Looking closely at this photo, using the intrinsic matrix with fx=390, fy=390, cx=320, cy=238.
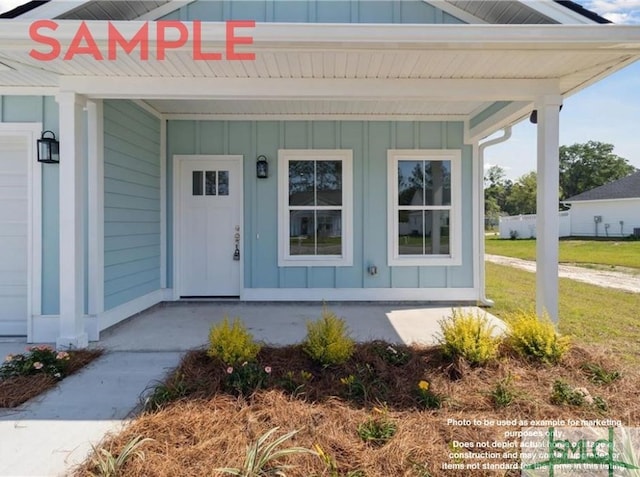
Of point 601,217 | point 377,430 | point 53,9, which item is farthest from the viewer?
point 601,217

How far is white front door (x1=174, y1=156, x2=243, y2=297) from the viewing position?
19.7 feet

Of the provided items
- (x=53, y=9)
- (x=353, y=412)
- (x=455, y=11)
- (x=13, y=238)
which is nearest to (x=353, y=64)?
(x=455, y=11)

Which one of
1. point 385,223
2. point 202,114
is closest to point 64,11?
point 202,114

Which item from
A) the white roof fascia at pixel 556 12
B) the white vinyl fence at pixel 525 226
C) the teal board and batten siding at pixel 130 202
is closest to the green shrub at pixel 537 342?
the white roof fascia at pixel 556 12

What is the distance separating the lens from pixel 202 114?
5887 millimetres

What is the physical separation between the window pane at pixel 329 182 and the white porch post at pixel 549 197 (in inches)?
113

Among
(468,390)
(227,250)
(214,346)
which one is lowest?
(468,390)

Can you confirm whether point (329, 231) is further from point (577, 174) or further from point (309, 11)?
point (577, 174)

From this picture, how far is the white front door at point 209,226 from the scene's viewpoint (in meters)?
6.00

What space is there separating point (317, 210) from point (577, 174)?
45.9m

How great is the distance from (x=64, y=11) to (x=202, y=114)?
2.50m

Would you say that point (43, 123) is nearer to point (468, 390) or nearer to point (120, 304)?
point (120, 304)

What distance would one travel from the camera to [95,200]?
13.7 ft

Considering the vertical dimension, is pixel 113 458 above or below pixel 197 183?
below
